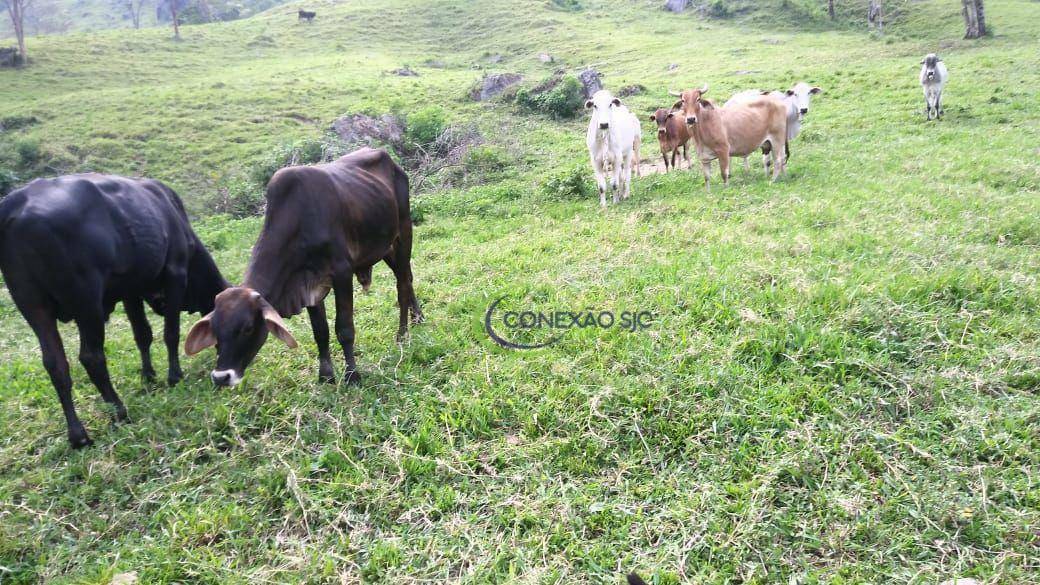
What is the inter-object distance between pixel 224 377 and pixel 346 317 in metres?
1.08

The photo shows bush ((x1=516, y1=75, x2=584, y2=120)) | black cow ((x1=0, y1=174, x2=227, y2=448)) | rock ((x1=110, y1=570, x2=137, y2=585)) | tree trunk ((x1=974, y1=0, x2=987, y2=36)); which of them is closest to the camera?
rock ((x1=110, y1=570, x2=137, y2=585))

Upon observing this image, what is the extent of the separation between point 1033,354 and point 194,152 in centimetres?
1907

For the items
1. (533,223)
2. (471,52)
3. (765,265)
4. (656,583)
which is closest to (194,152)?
(533,223)

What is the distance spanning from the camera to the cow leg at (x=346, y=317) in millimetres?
4465

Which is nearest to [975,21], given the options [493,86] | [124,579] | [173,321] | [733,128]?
[493,86]

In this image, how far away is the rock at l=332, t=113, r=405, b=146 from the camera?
15023mm

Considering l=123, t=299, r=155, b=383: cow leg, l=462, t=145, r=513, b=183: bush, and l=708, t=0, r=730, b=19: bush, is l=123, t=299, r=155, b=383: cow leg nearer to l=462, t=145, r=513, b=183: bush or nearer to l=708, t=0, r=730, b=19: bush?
l=462, t=145, r=513, b=183: bush

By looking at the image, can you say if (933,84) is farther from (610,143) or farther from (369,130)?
(369,130)

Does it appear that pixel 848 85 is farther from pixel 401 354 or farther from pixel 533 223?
pixel 401 354

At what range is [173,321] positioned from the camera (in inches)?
202

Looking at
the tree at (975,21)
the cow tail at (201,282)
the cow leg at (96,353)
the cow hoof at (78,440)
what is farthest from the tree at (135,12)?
the cow hoof at (78,440)

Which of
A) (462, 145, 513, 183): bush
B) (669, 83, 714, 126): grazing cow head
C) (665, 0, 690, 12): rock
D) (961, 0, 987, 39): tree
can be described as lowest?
(462, 145, 513, 183): bush

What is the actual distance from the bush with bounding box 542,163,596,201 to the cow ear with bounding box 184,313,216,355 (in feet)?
22.6

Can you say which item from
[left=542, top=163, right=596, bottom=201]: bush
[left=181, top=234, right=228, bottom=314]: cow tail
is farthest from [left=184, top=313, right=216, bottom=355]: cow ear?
[left=542, top=163, right=596, bottom=201]: bush
